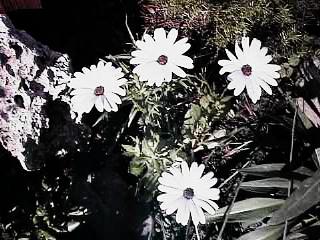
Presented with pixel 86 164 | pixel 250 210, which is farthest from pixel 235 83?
pixel 86 164

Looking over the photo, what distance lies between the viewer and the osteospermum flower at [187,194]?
4.89 feet

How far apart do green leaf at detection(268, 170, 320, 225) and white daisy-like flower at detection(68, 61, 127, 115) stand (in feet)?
1.47

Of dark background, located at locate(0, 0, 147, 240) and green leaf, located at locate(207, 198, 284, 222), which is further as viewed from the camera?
dark background, located at locate(0, 0, 147, 240)

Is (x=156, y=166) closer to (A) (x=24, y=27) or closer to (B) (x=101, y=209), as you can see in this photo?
(B) (x=101, y=209)

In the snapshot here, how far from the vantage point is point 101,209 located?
81.0 inches

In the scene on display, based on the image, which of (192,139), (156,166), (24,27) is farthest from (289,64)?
(24,27)

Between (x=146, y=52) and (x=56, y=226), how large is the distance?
0.57m

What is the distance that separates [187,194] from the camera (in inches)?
58.9

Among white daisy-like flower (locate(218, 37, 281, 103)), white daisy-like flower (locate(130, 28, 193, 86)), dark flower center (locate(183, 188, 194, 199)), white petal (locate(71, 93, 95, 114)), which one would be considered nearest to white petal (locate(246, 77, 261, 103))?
white daisy-like flower (locate(218, 37, 281, 103))

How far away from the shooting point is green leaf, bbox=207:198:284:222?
175cm

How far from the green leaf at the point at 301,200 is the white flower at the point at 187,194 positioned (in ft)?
0.58

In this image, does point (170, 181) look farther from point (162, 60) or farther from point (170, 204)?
point (162, 60)

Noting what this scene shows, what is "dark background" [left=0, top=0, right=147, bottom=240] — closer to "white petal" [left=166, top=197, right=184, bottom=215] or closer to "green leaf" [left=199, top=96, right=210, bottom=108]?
"green leaf" [left=199, top=96, right=210, bottom=108]

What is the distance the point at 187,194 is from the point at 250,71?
300mm
